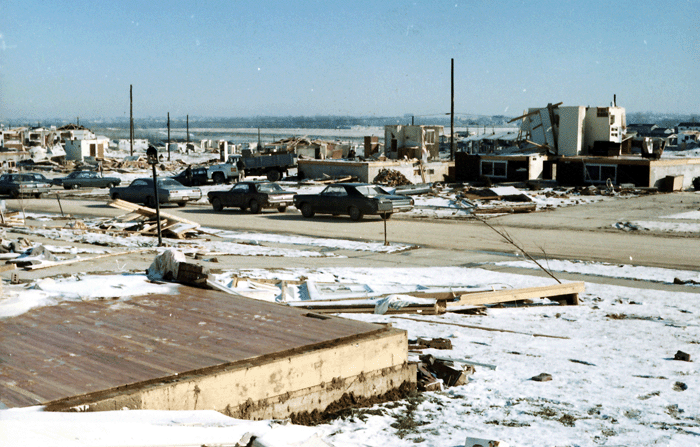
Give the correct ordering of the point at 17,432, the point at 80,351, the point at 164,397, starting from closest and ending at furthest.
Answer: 1. the point at 17,432
2. the point at 164,397
3. the point at 80,351

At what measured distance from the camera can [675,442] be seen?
21.4 ft

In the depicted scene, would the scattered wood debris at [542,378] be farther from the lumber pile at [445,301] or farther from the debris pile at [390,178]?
the debris pile at [390,178]

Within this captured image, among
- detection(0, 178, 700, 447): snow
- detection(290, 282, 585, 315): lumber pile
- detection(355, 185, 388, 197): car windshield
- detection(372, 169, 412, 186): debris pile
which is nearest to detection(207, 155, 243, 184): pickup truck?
detection(372, 169, 412, 186): debris pile

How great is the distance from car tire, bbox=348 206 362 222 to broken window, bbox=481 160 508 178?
23075 mm

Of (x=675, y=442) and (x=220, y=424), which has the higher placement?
(x=220, y=424)

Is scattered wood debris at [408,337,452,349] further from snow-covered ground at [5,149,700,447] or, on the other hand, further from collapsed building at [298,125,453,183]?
collapsed building at [298,125,453,183]

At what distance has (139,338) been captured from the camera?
749 centimetres

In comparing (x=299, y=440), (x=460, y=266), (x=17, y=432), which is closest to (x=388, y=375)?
(x=299, y=440)

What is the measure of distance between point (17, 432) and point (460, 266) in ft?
45.5

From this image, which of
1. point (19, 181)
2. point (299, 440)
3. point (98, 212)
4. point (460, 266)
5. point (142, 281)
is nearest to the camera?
point (299, 440)

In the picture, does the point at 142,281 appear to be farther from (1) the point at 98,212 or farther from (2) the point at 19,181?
(2) the point at 19,181

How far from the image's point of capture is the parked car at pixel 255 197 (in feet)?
101

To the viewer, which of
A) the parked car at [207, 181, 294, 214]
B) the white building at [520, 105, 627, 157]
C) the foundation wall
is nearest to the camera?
the foundation wall

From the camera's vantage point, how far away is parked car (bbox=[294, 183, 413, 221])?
27203 millimetres
